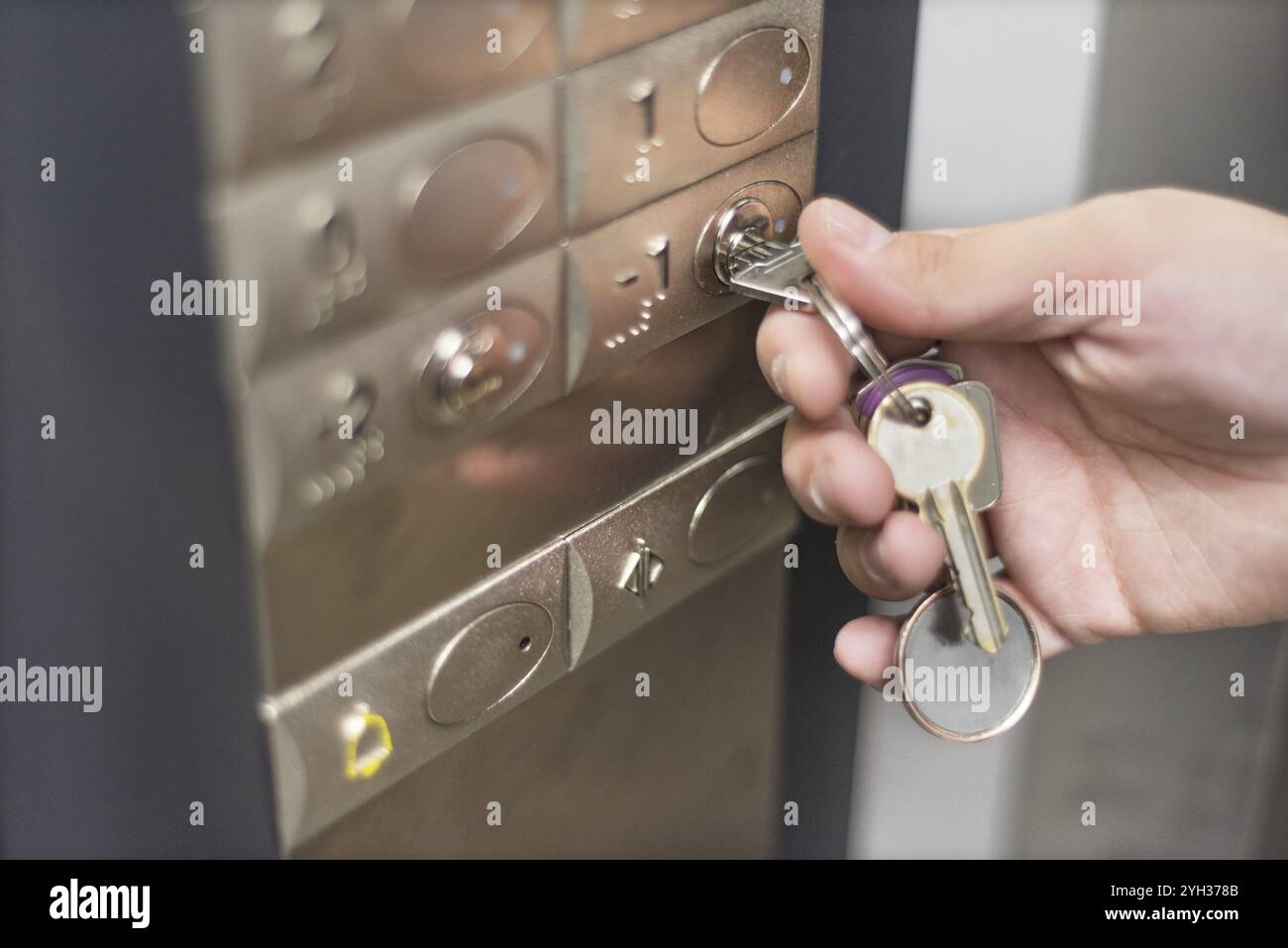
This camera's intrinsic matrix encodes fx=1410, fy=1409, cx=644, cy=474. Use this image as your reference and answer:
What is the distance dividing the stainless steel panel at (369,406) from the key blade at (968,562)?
156mm

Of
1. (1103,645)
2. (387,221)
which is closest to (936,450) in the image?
(387,221)

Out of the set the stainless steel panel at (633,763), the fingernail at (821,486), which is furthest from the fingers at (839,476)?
the stainless steel panel at (633,763)

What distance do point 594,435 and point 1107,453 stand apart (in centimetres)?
29

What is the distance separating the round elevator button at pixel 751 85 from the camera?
497 mm

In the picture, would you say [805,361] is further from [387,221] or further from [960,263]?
[387,221]

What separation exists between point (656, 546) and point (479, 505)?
0.12m

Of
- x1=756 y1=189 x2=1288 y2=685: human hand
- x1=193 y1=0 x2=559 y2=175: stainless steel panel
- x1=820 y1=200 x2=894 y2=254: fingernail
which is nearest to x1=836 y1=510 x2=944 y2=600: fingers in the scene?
x1=756 y1=189 x2=1288 y2=685: human hand

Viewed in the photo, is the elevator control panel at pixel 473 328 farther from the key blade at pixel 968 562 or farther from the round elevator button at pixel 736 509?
the key blade at pixel 968 562

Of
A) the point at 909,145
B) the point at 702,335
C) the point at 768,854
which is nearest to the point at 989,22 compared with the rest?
the point at 909,145

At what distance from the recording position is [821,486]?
21.0 inches

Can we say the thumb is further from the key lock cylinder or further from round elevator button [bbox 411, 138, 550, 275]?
round elevator button [bbox 411, 138, 550, 275]

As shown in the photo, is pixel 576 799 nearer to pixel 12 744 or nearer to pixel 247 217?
pixel 12 744

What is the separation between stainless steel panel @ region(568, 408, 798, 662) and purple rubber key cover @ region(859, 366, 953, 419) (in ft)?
0.30

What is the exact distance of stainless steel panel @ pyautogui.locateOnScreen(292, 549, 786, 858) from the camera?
54 centimetres
